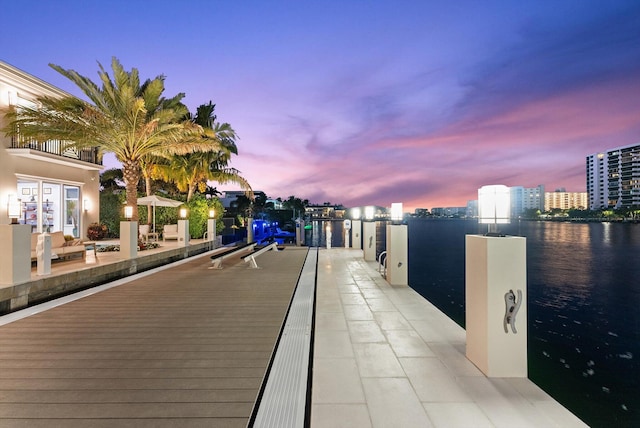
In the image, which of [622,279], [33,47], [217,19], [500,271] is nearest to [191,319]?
[500,271]

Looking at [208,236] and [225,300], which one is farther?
[208,236]

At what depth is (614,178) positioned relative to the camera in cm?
11094

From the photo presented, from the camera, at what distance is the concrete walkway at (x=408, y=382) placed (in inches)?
91.0

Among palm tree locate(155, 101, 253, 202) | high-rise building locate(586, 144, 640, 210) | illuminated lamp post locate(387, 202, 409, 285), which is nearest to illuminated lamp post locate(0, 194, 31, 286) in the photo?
illuminated lamp post locate(387, 202, 409, 285)

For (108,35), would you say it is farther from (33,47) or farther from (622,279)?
(622,279)

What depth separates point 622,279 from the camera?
2016 centimetres

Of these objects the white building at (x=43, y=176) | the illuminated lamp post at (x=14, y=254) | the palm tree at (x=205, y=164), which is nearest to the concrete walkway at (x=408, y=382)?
the illuminated lamp post at (x=14, y=254)

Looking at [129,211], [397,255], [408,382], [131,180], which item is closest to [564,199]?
[397,255]

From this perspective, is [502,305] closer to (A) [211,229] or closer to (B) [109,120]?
(B) [109,120]

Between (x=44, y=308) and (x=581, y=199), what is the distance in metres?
227

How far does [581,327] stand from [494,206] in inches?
451

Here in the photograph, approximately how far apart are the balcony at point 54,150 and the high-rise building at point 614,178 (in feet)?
470

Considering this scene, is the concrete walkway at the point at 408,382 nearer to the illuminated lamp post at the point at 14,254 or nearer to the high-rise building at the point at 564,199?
the illuminated lamp post at the point at 14,254

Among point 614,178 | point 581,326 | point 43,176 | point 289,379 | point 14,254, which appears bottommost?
point 581,326
